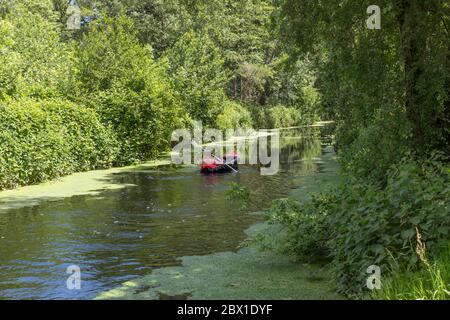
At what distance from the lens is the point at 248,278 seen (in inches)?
397

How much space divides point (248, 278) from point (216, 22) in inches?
2316

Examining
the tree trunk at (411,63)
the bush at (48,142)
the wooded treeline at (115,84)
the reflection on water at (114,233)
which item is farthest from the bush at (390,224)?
the bush at (48,142)

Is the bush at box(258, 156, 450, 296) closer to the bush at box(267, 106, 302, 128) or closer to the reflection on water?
the reflection on water

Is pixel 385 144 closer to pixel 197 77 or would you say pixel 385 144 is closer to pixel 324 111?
pixel 324 111

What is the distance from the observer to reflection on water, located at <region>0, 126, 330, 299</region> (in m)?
10.8

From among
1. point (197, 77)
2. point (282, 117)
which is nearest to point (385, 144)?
point (197, 77)

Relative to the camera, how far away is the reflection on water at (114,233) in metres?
10.8

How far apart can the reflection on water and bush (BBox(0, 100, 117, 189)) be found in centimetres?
366

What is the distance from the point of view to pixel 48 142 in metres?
24.8

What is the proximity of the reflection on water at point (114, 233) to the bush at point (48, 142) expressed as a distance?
3664mm

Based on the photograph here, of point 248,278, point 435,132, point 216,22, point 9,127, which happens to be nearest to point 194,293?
point 248,278

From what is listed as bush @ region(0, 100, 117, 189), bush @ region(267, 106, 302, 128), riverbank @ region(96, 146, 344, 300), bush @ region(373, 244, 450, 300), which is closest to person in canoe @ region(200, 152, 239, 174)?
bush @ region(0, 100, 117, 189)

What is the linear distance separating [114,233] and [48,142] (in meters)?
11.5
